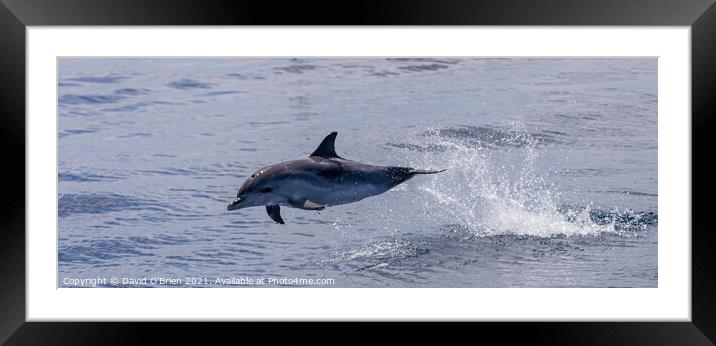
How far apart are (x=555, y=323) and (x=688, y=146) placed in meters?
1.88

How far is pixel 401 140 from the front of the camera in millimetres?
10148

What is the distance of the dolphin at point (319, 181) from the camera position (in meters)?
8.11

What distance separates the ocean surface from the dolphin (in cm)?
85

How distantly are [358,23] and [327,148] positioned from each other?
5.31 feet

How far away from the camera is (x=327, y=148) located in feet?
26.9

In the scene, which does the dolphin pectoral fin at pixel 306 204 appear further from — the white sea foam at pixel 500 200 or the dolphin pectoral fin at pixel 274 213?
the white sea foam at pixel 500 200

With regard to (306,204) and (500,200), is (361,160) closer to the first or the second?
(500,200)

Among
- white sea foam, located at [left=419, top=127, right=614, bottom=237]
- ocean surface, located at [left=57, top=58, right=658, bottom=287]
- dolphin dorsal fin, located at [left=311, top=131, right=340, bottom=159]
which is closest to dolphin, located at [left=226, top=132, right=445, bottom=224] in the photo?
dolphin dorsal fin, located at [left=311, top=131, right=340, bottom=159]

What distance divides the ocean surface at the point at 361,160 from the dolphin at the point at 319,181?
33.3 inches

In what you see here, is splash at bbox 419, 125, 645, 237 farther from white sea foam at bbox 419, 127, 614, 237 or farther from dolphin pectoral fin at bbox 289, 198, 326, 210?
dolphin pectoral fin at bbox 289, 198, 326, 210

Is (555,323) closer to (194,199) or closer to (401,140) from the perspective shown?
(401,140)

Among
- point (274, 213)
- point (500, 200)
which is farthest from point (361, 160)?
point (274, 213)

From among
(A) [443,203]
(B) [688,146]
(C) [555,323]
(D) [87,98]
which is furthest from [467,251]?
(D) [87,98]

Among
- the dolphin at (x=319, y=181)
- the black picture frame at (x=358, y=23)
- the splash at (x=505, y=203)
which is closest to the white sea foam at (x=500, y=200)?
the splash at (x=505, y=203)
